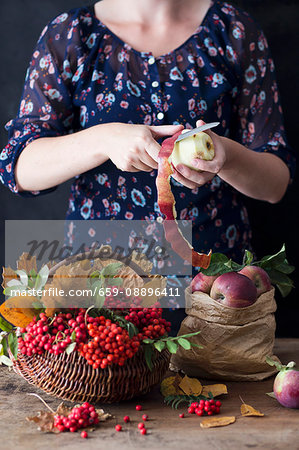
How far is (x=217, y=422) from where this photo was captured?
0.82 m

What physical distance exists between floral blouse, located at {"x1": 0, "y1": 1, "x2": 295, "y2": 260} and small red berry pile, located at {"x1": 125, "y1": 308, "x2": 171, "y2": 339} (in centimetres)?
54

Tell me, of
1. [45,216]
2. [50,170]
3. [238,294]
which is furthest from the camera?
[45,216]

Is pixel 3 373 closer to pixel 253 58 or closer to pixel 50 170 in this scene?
pixel 50 170

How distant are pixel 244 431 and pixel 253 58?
1.06m

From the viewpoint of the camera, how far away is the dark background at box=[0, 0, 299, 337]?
5.93ft

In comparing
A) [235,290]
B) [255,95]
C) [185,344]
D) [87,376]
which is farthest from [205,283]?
[255,95]

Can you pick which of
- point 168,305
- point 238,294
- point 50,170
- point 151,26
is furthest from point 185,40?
point 238,294

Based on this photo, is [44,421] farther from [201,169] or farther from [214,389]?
[201,169]

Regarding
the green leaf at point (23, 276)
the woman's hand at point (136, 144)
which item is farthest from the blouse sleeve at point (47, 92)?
the green leaf at point (23, 276)

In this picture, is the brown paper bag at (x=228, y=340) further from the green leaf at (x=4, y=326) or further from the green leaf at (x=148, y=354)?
the green leaf at (x=4, y=326)

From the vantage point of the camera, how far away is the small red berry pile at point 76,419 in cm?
80

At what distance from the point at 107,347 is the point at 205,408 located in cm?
19

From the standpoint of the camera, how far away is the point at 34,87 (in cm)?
145

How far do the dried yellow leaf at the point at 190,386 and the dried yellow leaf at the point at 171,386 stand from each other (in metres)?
0.01
